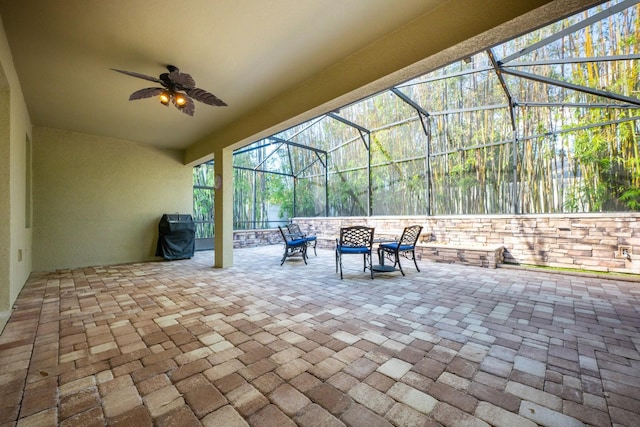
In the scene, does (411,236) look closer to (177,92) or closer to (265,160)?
(177,92)

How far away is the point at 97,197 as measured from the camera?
5.41m

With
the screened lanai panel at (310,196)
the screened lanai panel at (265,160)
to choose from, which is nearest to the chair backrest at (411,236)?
the screened lanai panel at (310,196)

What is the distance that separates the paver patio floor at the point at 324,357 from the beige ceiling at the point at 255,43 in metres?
2.36

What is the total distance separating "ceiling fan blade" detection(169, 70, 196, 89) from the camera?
2711 millimetres

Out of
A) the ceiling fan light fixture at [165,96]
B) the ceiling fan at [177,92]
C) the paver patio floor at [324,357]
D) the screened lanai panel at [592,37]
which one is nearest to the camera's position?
the paver patio floor at [324,357]

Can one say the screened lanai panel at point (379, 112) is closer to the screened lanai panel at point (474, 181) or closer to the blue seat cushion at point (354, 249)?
the screened lanai panel at point (474, 181)

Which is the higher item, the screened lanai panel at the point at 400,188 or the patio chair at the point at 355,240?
the screened lanai panel at the point at 400,188

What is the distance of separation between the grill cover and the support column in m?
1.38

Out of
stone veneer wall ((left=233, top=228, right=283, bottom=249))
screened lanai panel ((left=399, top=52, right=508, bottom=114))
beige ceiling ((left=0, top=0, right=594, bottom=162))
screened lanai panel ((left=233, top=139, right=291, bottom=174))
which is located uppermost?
screened lanai panel ((left=399, top=52, right=508, bottom=114))

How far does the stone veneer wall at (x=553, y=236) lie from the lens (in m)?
4.10

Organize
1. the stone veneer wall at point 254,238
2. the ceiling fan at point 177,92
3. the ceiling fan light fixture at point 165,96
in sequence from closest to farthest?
1. the ceiling fan at point 177,92
2. the ceiling fan light fixture at point 165,96
3. the stone veneer wall at point 254,238

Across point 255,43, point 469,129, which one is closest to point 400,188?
point 469,129

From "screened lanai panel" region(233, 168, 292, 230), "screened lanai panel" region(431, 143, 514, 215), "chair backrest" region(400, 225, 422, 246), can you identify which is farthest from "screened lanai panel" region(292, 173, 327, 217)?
"chair backrest" region(400, 225, 422, 246)

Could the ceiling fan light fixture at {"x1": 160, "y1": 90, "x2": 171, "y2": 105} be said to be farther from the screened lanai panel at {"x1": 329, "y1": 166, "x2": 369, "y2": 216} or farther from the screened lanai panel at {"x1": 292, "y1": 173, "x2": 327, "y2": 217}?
the screened lanai panel at {"x1": 292, "y1": 173, "x2": 327, "y2": 217}
